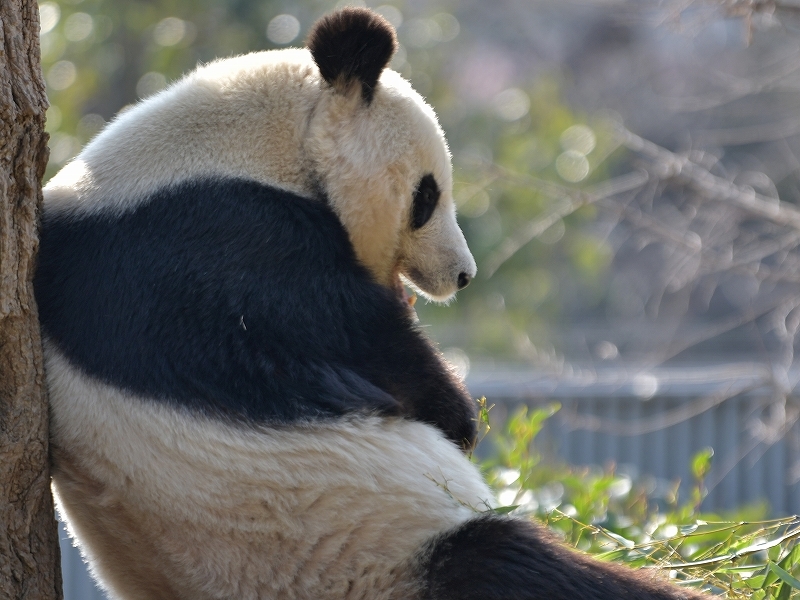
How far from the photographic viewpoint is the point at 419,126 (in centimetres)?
230

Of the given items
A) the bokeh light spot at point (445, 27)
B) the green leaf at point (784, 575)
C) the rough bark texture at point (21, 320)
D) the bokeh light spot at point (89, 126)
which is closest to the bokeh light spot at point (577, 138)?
the bokeh light spot at point (445, 27)

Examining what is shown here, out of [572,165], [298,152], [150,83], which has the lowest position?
[572,165]

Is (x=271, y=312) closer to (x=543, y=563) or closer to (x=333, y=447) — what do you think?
(x=333, y=447)

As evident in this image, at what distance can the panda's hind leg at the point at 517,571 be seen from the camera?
68.5 inches

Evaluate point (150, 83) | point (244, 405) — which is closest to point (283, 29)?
point (150, 83)

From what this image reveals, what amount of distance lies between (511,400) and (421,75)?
3030 millimetres

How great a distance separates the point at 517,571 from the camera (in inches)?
68.9

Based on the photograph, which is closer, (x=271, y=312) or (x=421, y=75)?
(x=271, y=312)

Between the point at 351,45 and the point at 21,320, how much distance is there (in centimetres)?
95

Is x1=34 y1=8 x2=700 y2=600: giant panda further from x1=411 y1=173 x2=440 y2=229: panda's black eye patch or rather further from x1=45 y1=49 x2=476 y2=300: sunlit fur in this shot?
x1=411 y1=173 x2=440 y2=229: panda's black eye patch

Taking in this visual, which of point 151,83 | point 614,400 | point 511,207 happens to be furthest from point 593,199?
point 151,83

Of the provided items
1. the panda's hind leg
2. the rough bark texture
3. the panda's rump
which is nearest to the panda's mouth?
the panda's rump

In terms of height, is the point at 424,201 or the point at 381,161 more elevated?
the point at 381,161

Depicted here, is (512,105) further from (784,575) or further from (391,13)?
(784,575)
